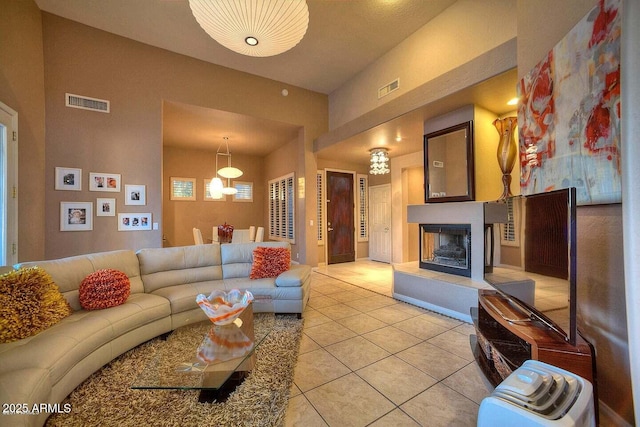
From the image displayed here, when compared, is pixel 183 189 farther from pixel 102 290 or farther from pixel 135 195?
pixel 102 290

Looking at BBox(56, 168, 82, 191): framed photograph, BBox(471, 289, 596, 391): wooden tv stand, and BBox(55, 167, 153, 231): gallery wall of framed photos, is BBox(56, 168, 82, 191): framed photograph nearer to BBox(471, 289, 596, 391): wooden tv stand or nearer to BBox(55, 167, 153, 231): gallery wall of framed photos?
BBox(55, 167, 153, 231): gallery wall of framed photos

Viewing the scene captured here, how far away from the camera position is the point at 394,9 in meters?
3.54

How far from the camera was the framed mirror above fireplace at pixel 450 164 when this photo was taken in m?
3.36

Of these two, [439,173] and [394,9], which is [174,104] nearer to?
[394,9]

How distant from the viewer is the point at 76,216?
366 centimetres

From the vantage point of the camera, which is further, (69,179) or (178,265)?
(69,179)

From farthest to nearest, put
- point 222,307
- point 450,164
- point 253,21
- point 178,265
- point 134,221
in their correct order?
point 134,221
point 450,164
point 178,265
point 253,21
point 222,307

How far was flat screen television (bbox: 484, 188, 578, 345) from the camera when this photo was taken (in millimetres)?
1295

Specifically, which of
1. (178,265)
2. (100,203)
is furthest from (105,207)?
(178,265)

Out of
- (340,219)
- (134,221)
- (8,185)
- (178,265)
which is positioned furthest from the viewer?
(340,219)

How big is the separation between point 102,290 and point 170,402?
4.00 feet

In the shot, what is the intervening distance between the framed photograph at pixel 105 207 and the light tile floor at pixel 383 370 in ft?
11.2

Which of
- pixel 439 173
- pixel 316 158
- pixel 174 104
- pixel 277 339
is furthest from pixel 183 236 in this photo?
pixel 439 173

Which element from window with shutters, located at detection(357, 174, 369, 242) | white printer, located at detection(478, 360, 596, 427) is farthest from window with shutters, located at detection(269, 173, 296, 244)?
white printer, located at detection(478, 360, 596, 427)
